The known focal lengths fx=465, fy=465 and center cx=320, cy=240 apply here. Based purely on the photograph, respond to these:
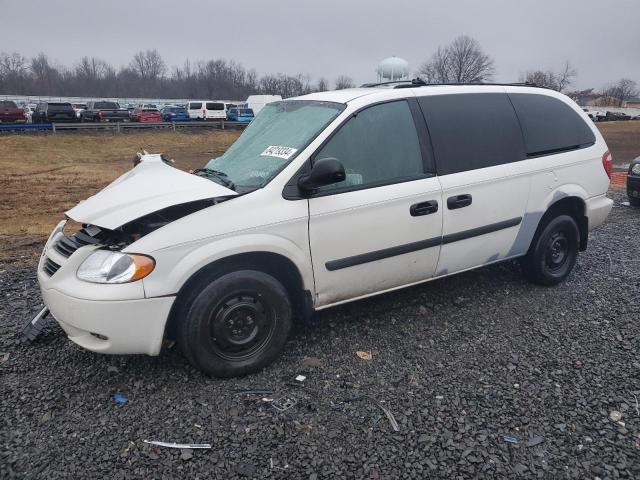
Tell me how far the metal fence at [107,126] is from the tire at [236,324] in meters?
26.9

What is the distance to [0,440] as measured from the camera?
2594 millimetres

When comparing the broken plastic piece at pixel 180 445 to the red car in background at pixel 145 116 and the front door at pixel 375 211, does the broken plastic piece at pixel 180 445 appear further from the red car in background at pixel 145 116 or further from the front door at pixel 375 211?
the red car in background at pixel 145 116

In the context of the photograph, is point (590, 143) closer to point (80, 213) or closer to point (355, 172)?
point (355, 172)

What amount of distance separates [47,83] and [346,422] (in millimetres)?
90203

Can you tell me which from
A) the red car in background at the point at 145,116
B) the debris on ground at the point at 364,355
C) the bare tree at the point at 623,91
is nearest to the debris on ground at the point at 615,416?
the debris on ground at the point at 364,355

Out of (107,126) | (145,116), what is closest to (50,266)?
(107,126)

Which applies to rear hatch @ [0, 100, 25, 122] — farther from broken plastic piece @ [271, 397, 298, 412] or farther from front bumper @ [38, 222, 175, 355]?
broken plastic piece @ [271, 397, 298, 412]

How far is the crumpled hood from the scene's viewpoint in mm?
2920

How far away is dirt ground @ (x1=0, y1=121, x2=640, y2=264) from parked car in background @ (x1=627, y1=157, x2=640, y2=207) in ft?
30.9

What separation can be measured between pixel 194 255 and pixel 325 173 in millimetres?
969

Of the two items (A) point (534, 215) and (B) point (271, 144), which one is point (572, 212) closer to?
(A) point (534, 215)

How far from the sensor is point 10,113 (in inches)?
1075

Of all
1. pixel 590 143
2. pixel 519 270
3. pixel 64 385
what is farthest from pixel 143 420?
pixel 590 143

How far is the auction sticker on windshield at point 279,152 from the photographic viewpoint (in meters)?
3.32
